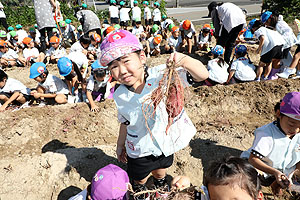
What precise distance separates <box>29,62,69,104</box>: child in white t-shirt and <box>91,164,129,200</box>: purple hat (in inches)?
120

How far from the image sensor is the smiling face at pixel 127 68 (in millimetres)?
1499

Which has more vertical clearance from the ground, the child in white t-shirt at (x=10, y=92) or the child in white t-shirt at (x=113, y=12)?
the child in white t-shirt at (x=113, y=12)

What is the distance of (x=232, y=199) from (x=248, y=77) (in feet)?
13.8

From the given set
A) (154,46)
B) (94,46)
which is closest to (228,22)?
(154,46)

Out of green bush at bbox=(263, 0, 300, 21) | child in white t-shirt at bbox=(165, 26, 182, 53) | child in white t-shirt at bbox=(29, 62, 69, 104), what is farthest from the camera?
green bush at bbox=(263, 0, 300, 21)

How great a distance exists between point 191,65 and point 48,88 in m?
4.04

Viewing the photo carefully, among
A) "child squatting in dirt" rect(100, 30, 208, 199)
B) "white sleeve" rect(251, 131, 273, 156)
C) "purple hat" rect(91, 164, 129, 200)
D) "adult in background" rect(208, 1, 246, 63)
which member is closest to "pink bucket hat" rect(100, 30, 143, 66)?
"child squatting in dirt" rect(100, 30, 208, 199)

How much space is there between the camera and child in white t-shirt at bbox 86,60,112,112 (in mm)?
4039

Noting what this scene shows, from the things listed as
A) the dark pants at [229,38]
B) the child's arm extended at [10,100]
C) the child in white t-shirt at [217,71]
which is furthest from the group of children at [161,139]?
the dark pants at [229,38]

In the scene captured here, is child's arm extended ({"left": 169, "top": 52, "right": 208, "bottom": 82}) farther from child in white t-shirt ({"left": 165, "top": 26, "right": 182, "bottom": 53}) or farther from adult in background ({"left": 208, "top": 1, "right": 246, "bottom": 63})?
child in white t-shirt ({"left": 165, "top": 26, "right": 182, "bottom": 53})

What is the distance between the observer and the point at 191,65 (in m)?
1.41

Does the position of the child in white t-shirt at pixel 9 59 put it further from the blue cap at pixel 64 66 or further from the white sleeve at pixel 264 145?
the white sleeve at pixel 264 145

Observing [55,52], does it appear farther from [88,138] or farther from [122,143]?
[122,143]

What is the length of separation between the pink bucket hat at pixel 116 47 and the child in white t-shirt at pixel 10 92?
3.92m
